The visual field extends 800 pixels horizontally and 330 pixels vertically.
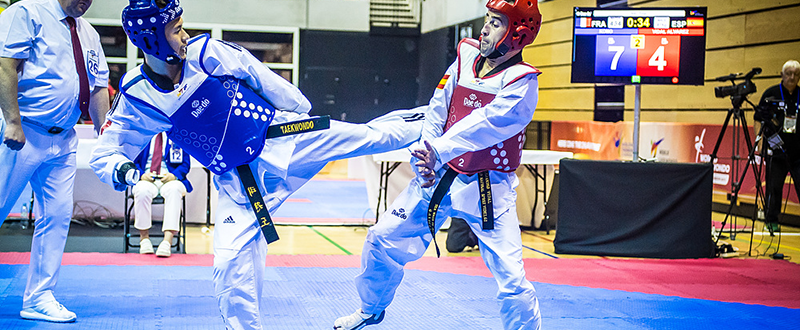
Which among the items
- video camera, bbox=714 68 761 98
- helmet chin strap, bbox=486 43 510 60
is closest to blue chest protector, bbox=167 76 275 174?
helmet chin strap, bbox=486 43 510 60

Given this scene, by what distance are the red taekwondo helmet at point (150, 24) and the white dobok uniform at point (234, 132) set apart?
0.37 feet

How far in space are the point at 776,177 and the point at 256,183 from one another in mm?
6892

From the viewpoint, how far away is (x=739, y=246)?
7312 millimetres

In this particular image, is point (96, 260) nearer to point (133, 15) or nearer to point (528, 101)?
point (133, 15)

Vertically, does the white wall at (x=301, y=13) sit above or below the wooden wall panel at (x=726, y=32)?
above

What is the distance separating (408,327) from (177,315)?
132cm

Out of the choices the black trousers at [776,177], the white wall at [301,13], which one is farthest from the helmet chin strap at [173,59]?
the white wall at [301,13]

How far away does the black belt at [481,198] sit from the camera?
118 inches

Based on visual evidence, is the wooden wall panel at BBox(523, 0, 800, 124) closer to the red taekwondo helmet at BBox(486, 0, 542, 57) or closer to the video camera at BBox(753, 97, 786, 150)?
the video camera at BBox(753, 97, 786, 150)

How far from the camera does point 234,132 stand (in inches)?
108

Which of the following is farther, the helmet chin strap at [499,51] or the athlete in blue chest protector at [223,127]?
the helmet chin strap at [499,51]

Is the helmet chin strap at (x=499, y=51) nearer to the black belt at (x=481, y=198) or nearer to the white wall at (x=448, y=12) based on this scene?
the black belt at (x=481, y=198)

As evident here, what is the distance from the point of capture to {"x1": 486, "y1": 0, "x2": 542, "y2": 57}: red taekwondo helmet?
9.77 ft

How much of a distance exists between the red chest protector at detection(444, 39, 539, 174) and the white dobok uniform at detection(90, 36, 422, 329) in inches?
13.1
